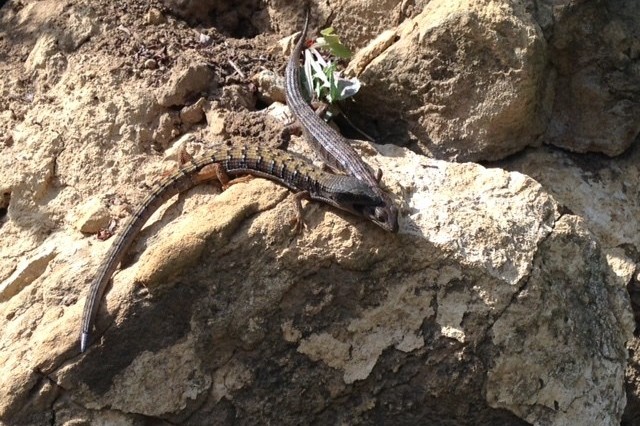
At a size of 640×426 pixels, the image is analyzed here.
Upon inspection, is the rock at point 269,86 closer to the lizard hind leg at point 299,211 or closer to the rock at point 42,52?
the lizard hind leg at point 299,211

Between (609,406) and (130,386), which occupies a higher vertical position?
(130,386)

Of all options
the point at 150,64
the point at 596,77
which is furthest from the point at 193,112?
the point at 596,77

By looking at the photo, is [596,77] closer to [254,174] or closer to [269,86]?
[269,86]

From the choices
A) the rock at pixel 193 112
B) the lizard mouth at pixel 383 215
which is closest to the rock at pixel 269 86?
the rock at pixel 193 112

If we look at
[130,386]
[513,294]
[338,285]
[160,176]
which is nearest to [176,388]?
[130,386]

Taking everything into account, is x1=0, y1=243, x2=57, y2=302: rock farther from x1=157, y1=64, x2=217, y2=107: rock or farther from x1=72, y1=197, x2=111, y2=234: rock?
x1=157, y1=64, x2=217, y2=107: rock

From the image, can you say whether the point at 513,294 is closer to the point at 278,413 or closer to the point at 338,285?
the point at 338,285
